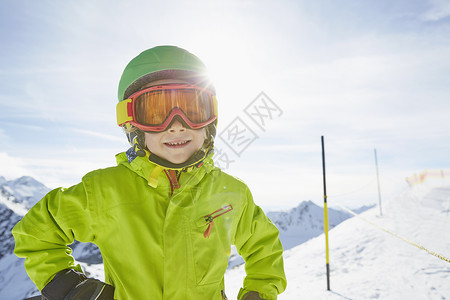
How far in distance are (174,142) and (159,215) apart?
50 centimetres

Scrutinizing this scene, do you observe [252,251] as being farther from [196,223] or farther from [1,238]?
[1,238]

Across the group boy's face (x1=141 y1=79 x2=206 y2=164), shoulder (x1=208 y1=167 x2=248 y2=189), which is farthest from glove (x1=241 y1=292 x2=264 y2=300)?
boy's face (x1=141 y1=79 x2=206 y2=164)

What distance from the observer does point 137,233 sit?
5.28ft

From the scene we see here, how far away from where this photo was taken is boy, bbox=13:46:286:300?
5.05 ft

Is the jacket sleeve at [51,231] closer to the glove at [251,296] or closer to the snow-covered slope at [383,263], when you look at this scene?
the glove at [251,296]

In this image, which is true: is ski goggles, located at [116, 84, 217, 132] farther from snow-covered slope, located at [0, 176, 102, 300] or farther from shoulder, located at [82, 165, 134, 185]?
snow-covered slope, located at [0, 176, 102, 300]

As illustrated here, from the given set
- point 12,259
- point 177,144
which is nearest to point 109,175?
point 177,144

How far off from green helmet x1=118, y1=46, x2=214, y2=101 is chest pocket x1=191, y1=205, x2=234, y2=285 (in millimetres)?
966

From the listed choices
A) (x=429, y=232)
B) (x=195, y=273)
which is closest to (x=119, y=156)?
(x=195, y=273)

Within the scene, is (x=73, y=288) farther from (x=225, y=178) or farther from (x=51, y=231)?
(x=225, y=178)

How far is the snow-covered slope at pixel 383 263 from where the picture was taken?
5.14 metres

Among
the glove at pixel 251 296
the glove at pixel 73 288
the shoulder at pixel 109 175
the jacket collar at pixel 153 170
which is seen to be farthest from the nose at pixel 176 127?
the glove at pixel 251 296

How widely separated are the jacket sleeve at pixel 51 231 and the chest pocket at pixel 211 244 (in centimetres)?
61

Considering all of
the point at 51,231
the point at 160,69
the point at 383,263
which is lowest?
the point at 383,263
